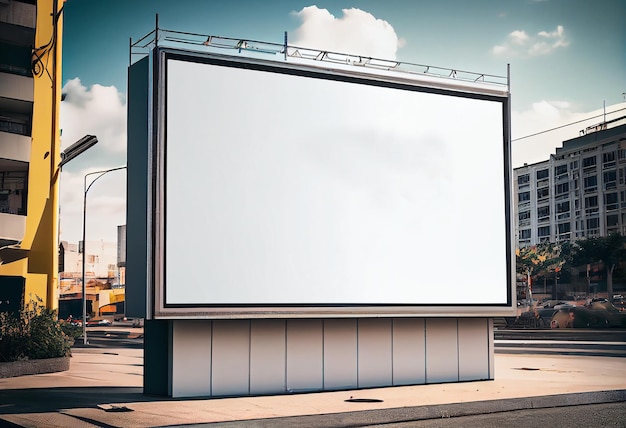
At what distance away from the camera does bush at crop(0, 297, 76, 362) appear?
25000 mm

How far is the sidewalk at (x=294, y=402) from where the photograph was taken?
46.0ft

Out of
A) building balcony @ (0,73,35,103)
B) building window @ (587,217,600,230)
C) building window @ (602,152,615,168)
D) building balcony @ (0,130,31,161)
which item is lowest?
building balcony @ (0,130,31,161)

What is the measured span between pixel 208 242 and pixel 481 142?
7.73 metres

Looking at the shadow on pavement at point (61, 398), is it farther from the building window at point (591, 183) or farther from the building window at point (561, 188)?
the building window at point (561, 188)

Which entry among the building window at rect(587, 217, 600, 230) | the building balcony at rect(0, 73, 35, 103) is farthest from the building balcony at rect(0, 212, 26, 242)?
the building window at rect(587, 217, 600, 230)

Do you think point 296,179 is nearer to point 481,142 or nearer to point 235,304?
point 235,304

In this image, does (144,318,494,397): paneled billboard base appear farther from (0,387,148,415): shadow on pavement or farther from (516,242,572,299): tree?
(516,242,572,299): tree

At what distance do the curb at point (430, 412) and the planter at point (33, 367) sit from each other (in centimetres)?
1273

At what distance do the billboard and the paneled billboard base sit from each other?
84 cm

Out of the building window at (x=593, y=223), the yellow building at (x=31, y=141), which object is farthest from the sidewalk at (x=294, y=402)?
the building window at (x=593, y=223)

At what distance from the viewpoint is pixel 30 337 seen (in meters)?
25.7

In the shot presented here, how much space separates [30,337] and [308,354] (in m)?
11.2

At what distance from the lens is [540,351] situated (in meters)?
35.8

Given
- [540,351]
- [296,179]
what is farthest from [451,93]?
[540,351]
